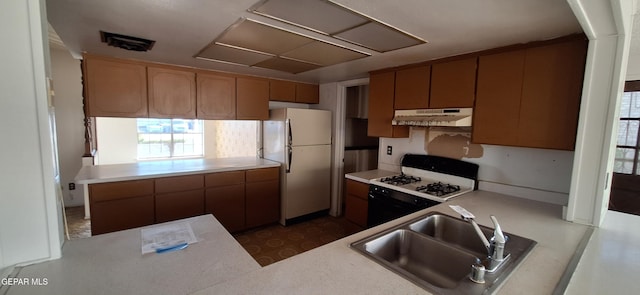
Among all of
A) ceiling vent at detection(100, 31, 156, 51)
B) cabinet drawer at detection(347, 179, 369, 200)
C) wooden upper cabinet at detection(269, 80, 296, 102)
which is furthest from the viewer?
wooden upper cabinet at detection(269, 80, 296, 102)

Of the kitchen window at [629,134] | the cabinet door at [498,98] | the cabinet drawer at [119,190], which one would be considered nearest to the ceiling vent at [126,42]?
the cabinet drawer at [119,190]

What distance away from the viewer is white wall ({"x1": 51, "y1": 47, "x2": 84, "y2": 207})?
393 cm

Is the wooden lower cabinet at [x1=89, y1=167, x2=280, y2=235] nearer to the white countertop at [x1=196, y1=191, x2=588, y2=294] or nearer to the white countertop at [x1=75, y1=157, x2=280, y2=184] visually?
the white countertop at [x1=75, y1=157, x2=280, y2=184]

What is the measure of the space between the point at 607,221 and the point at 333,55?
7.48 ft

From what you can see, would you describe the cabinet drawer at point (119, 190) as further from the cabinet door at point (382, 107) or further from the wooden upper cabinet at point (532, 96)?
the wooden upper cabinet at point (532, 96)

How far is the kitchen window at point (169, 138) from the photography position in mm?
5375

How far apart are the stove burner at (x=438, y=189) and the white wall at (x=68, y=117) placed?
514 centimetres

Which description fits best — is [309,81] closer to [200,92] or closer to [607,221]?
[200,92]

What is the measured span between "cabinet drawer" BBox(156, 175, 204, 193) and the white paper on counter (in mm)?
1478

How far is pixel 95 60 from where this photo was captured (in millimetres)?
2514

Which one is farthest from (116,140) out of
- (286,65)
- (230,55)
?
(286,65)

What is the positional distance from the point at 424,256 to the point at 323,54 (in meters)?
1.79

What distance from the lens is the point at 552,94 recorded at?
180cm

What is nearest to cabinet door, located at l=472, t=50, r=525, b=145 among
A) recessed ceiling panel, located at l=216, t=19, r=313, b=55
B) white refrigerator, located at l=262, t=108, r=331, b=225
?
recessed ceiling panel, located at l=216, t=19, r=313, b=55
